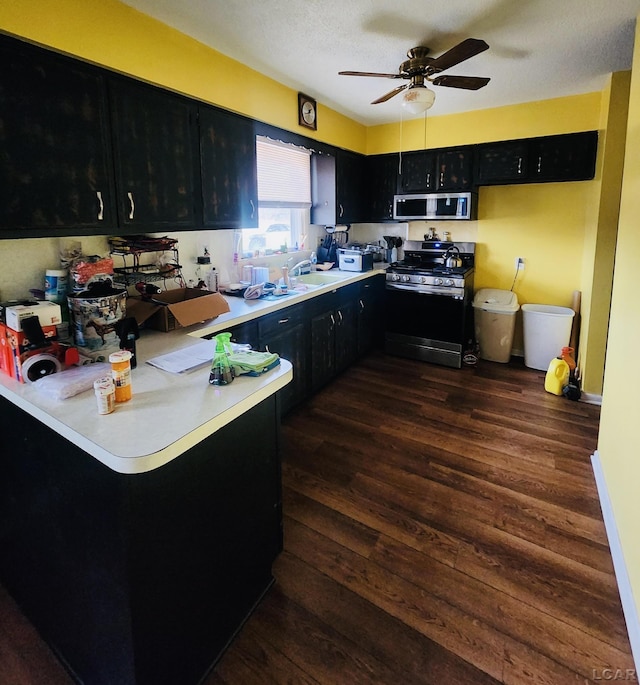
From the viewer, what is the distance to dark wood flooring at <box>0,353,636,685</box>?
140cm

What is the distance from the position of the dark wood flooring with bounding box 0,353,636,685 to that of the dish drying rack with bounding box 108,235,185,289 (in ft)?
4.47

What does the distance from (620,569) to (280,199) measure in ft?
11.1

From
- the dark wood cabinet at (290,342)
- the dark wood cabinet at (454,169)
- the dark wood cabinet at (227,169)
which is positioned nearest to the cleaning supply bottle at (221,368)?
the dark wood cabinet at (290,342)

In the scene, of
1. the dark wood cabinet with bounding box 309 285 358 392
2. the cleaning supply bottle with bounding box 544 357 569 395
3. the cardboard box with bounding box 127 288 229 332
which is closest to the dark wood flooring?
the cleaning supply bottle with bounding box 544 357 569 395

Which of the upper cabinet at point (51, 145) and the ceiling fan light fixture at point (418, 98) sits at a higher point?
the ceiling fan light fixture at point (418, 98)

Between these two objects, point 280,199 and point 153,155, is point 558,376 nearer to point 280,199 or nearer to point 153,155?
point 280,199

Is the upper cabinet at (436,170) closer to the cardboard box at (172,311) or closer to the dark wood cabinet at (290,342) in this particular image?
the dark wood cabinet at (290,342)

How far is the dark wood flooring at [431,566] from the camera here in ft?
4.59

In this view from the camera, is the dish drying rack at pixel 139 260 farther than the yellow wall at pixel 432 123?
Yes

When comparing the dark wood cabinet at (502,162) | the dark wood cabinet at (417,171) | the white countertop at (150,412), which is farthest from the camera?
the dark wood cabinet at (417,171)

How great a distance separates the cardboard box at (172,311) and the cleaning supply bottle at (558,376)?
2852mm

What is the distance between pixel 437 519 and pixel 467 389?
1754mm

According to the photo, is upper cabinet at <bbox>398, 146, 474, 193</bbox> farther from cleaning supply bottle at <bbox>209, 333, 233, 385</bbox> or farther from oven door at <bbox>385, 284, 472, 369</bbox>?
cleaning supply bottle at <bbox>209, 333, 233, 385</bbox>

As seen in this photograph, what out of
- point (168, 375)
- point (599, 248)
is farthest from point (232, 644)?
point (599, 248)
